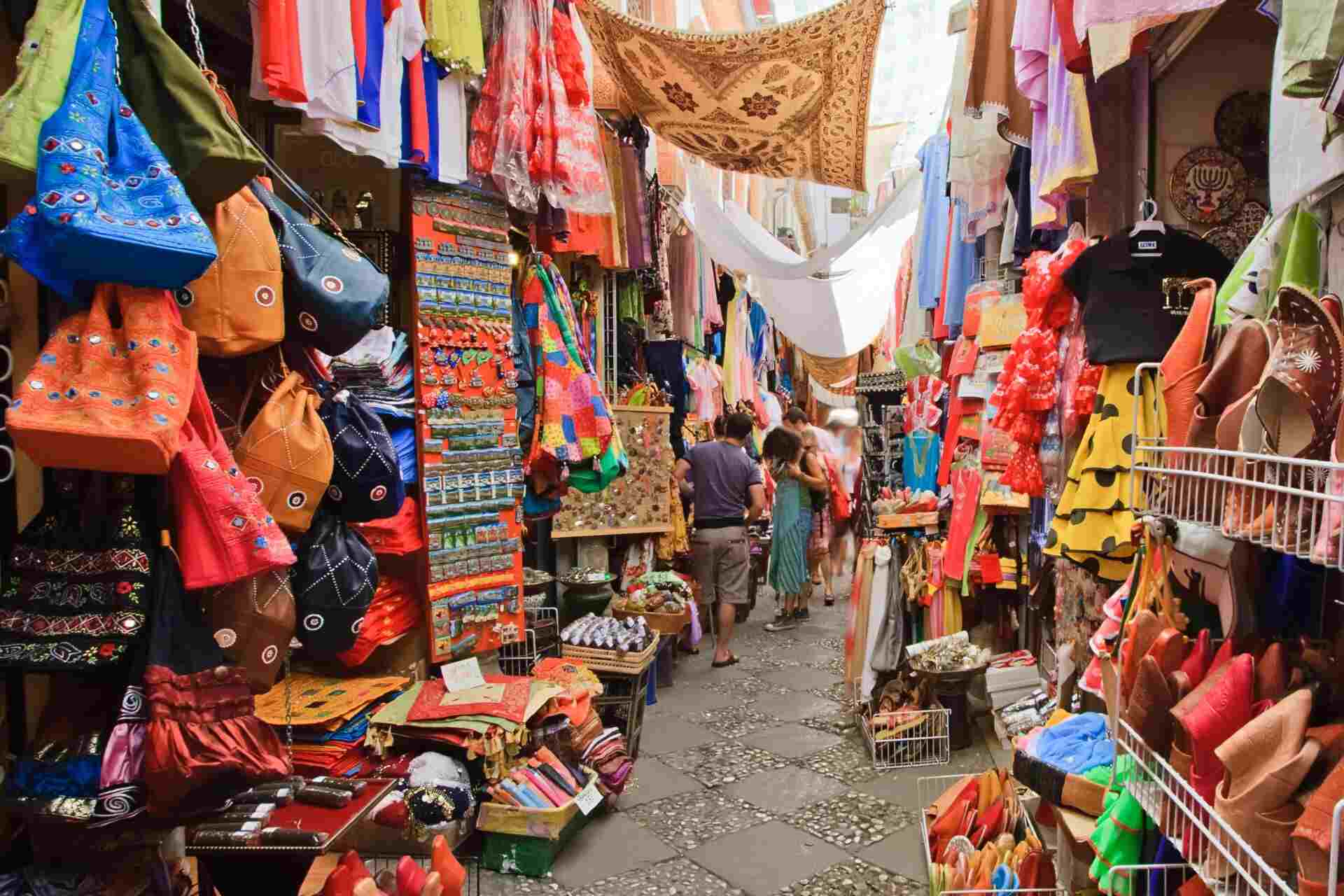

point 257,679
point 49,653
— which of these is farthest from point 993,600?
point 49,653

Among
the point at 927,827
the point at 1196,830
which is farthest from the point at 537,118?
the point at 1196,830

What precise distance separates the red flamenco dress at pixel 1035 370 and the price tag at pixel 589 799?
79.8 inches

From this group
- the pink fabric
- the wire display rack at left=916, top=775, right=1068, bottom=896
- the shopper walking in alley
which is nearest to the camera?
the wire display rack at left=916, top=775, right=1068, bottom=896

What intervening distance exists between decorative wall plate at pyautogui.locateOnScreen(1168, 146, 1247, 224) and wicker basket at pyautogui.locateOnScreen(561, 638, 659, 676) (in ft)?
10.2

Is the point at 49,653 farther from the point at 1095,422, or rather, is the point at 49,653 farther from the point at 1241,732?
the point at 1095,422

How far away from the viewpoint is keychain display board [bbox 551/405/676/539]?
5.81 meters

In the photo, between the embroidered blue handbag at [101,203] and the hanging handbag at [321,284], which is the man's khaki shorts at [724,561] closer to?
the hanging handbag at [321,284]

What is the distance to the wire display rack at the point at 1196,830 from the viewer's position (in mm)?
1059

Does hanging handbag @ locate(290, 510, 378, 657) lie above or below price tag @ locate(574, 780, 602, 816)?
above

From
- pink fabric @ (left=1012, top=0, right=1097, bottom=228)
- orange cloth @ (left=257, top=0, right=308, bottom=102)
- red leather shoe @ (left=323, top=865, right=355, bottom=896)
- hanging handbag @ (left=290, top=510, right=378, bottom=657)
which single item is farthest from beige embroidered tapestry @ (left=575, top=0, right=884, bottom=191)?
red leather shoe @ (left=323, top=865, right=355, bottom=896)

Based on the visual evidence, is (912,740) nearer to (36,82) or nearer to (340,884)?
(340,884)

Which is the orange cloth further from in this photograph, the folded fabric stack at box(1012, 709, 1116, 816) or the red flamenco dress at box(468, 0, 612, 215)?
the folded fabric stack at box(1012, 709, 1116, 816)

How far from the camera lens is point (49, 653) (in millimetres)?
1439

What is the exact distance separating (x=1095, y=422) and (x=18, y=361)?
8.59 ft
